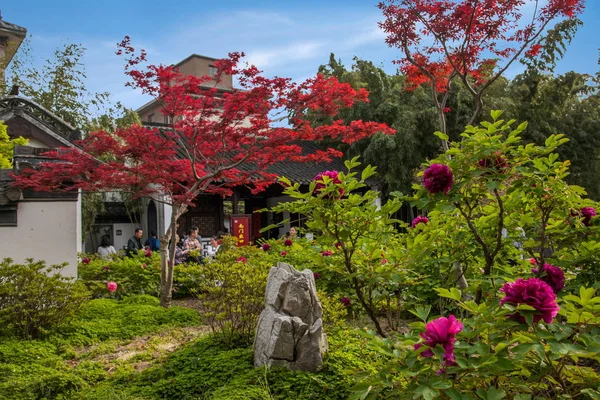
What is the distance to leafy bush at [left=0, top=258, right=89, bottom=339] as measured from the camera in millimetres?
5102

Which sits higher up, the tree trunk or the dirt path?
the tree trunk

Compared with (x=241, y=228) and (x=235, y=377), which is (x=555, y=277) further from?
(x=241, y=228)

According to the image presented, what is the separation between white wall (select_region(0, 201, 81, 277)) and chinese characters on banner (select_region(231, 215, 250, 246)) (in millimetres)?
6847

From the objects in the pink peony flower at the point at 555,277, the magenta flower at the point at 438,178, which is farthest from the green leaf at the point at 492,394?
the magenta flower at the point at 438,178

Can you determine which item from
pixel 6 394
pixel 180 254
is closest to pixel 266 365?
pixel 6 394

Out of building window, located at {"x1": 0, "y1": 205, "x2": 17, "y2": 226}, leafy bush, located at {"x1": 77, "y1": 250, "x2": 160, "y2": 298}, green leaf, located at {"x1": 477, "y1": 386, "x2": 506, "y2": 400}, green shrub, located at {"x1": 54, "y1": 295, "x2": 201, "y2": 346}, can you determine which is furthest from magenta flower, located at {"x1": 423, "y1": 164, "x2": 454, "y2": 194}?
leafy bush, located at {"x1": 77, "y1": 250, "x2": 160, "y2": 298}

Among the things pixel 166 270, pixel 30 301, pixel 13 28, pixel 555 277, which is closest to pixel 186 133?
pixel 166 270

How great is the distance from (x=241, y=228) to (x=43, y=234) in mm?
7250

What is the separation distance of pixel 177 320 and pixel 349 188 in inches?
167

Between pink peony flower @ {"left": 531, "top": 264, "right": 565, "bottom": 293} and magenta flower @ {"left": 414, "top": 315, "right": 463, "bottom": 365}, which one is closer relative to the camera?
magenta flower @ {"left": 414, "top": 315, "right": 463, "bottom": 365}

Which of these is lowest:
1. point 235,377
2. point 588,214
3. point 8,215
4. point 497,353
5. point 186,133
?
point 235,377

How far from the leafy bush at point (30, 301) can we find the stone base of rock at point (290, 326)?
2942 mm

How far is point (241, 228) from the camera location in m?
13.4

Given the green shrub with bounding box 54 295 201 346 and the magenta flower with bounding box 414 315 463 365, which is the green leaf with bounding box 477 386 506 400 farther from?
the green shrub with bounding box 54 295 201 346
